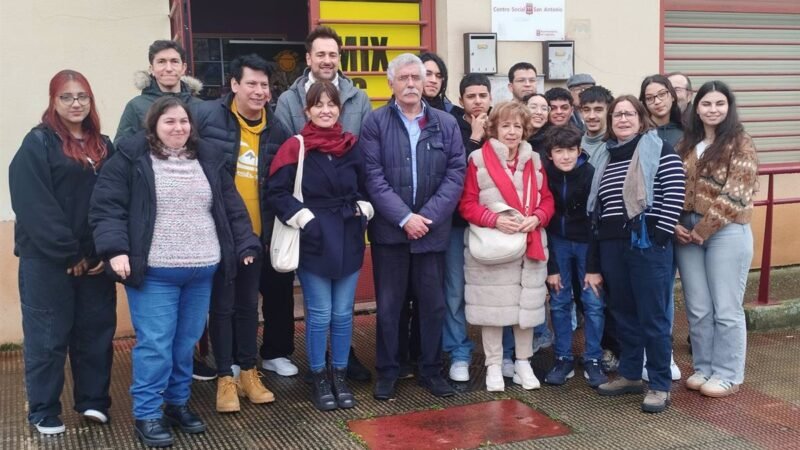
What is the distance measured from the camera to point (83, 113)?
412 centimetres

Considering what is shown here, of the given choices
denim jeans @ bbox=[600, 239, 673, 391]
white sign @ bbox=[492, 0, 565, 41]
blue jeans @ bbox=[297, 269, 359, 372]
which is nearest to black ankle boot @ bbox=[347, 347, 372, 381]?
blue jeans @ bbox=[297, 269, 359, 372]

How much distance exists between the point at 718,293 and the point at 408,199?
1.93m

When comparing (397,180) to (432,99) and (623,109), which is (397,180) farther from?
(623,109)

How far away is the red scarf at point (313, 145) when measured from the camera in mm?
4344

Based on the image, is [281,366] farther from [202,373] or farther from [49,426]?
[49,426]

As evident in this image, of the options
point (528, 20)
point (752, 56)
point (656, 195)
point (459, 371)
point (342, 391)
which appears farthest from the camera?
point (752, 56)

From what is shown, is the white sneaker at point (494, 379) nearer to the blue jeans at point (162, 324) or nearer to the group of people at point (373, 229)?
the group of people at point (373, 229)

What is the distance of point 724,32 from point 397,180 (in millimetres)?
5095

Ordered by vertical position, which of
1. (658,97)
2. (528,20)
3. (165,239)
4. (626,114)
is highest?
(528,20)

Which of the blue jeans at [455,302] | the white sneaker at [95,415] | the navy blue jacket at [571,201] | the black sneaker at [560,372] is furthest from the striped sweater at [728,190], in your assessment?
the white sneaker at [95,415]

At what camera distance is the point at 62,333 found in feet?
13.6

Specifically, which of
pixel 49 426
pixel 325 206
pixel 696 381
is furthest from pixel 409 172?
pixel 49 426

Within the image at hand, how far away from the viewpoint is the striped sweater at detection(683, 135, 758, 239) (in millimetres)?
4496

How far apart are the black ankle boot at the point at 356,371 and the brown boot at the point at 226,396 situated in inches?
32.5
